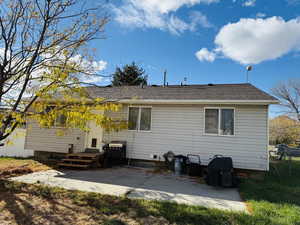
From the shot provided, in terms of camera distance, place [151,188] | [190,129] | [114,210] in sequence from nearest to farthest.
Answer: [114,210] → [151,188] → [190,129]

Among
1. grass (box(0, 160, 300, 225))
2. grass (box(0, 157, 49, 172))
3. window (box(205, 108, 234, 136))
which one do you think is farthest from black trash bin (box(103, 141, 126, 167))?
window (box(205, 108, 234, 136))

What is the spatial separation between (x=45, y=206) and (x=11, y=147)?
11121mm

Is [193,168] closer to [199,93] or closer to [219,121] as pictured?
[219,121]

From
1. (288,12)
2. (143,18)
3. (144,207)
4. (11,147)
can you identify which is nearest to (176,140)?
(144,207)

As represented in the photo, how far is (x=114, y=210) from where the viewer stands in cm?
327

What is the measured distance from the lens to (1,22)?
408 cm

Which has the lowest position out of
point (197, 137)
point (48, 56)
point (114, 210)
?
point (114, 210)

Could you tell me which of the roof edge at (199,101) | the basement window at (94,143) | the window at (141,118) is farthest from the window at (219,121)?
the basement window at (94,143)

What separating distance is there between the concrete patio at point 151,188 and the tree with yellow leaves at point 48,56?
5.61 feet

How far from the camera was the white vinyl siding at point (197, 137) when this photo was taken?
6.66m

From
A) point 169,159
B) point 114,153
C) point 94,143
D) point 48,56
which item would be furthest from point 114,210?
point 94,143

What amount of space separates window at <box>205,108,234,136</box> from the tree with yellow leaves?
4.31 m

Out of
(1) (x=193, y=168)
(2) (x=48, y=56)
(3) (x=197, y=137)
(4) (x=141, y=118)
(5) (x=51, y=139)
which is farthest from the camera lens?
(5) (x=51, y=139)

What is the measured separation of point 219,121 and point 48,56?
6351 millimetres
